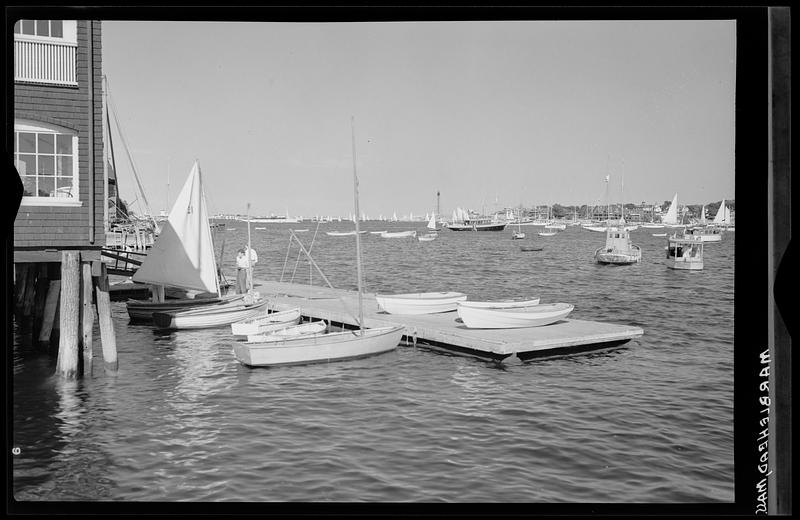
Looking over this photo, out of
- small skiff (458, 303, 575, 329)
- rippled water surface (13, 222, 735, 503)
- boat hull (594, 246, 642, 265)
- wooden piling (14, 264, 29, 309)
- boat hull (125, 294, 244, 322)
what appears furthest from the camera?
boat hull (594, 246, 642, 265)

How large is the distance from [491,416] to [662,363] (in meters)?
7.26

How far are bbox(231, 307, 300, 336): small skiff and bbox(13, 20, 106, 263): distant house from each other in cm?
538

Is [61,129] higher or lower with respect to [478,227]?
lower

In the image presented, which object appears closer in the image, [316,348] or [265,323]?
[316,348]

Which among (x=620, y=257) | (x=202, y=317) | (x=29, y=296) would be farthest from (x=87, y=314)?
(x=620, y=257)

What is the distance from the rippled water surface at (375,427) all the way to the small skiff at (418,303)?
8.63 ft

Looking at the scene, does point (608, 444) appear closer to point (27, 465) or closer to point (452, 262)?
point (27, 465)

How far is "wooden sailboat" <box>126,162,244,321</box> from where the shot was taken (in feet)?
63.5

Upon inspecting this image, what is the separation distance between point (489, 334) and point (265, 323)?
564 cm

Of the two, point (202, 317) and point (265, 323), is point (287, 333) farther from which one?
point (202, 317)

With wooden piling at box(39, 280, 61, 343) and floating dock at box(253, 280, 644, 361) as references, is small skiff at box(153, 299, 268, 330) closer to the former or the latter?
floating dock at box(253, 280, 644, 361)

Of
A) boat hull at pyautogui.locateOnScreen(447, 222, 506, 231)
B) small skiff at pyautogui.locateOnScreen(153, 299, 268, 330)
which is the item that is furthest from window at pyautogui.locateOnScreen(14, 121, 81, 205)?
boat hull at pyautogui.locateOnScreen(447, 222, 506, 231)

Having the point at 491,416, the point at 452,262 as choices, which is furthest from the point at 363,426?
the point at 452,262

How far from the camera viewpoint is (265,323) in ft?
59.4
